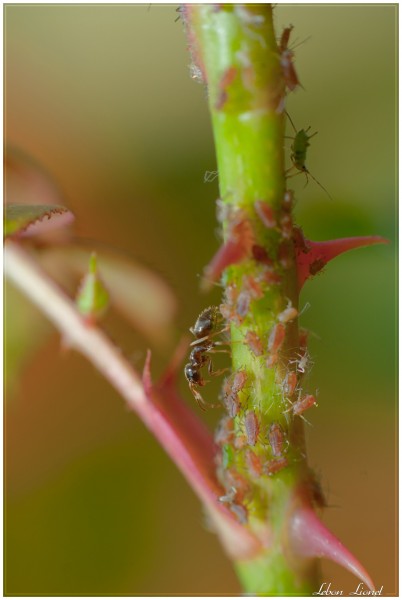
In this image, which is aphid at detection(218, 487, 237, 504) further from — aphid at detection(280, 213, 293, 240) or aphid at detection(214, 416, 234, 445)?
aphid at detection(280, 213, 293, 240)

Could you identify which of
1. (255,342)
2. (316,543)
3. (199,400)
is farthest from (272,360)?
(199,400)

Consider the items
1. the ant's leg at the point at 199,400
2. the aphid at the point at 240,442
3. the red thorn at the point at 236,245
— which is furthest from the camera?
the ant's leg at the point at 199,400

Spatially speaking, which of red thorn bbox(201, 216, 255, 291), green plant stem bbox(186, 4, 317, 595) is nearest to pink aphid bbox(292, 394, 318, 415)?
green plant stem bbox(186, 4, 317, 595)

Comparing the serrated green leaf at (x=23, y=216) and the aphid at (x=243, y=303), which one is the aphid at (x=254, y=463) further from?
the serrated green leaf at (x=23, y=216)

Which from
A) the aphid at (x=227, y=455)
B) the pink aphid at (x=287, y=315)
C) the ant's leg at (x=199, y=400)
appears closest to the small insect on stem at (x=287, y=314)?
the pink aphid at (x=287, y=315)

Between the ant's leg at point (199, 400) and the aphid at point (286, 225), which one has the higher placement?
the aphid at point (286, 225)

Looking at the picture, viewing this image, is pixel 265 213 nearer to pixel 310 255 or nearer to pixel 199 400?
pixel 310 255

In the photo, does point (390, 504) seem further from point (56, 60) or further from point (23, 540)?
point (56, 60)

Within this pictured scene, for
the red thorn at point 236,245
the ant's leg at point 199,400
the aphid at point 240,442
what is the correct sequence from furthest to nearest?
1. the ant's leg at point 199,400
2. the aphid at point 240,442
3. the red thorn at point 236,245

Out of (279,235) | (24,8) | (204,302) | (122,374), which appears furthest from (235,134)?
(24,8)
